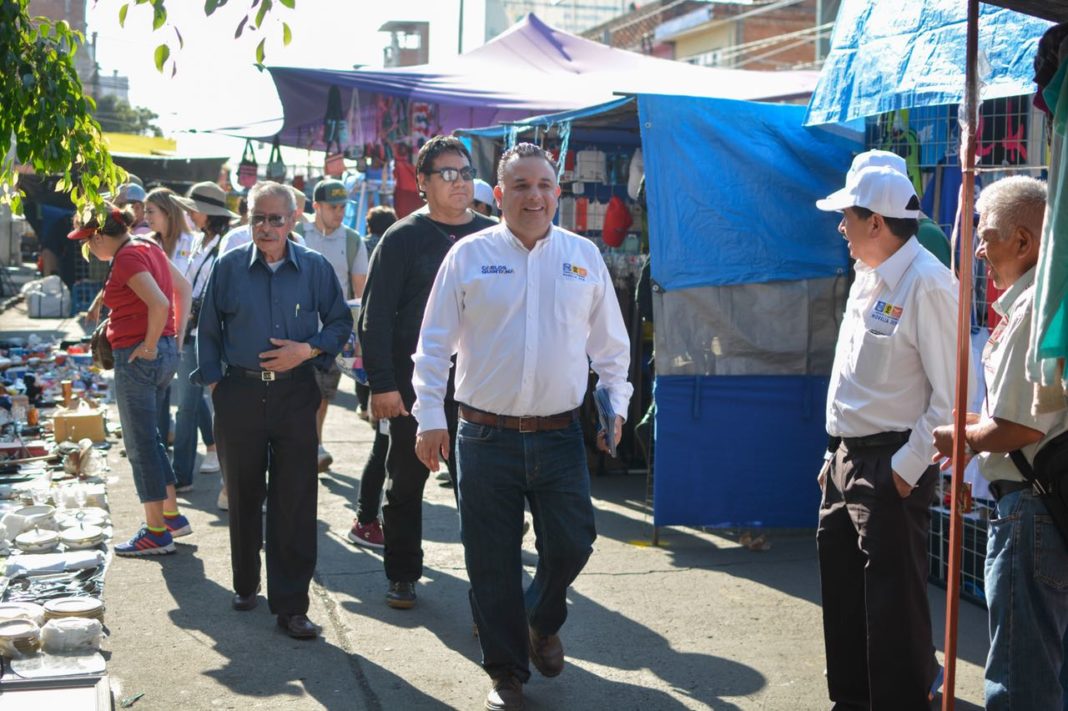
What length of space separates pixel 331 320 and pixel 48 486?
3.98 m

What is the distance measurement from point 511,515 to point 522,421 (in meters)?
0.38

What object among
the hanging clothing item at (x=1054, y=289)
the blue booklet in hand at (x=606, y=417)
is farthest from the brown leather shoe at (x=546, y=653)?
the hanging clothing item at (x=1054, y=289)

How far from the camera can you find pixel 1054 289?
116 inches

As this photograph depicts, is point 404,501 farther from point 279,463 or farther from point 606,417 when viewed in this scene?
point 606,417

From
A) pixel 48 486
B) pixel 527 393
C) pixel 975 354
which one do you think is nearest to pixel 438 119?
pixel 48 486

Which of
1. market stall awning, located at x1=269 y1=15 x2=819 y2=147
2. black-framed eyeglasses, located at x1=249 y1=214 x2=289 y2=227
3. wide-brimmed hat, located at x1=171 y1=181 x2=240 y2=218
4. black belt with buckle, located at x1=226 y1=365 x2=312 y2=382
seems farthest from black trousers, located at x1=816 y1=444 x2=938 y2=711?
market stall awning, located at x1=269 y1=15 x2=819 y2=147

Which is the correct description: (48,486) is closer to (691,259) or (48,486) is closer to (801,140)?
(691,259)

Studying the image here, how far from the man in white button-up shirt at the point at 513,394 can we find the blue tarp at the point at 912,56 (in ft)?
6.78

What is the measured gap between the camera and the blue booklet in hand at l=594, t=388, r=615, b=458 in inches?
184

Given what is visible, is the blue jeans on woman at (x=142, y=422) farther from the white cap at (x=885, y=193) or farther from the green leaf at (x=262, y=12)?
the white cap at (x=885, y=193)

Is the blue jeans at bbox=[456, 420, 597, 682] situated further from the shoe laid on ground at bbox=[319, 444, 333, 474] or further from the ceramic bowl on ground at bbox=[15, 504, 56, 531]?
the shoe laid on ground at bbox=[319, 444, 333, 474]

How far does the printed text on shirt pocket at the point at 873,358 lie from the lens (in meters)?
4.14

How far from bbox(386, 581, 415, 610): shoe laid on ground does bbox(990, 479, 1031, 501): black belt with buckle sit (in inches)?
126

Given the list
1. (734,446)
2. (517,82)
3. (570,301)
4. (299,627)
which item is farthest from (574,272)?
(517,82)
